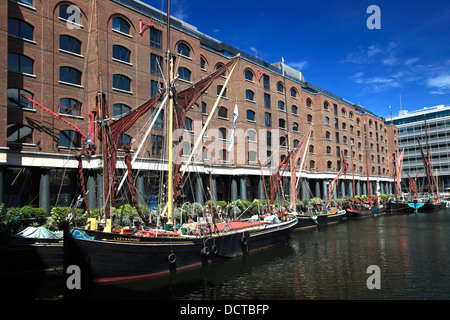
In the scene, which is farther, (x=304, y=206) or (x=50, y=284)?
(x=304, y=206)

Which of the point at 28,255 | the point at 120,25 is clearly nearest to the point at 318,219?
the point at 120,25

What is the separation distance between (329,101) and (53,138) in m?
56.9

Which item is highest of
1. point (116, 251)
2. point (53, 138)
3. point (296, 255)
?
point (53, 138)

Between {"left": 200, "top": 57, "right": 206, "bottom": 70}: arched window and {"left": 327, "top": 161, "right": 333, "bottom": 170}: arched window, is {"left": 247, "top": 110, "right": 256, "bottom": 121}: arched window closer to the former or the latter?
{"left": 200, "top": 57, "right": 206, "bottom": 70}: arched window

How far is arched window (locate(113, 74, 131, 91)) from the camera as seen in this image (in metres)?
35.3

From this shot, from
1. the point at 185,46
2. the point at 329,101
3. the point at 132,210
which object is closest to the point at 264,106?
the point at 185,46

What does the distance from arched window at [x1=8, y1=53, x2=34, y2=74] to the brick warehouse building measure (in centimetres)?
8

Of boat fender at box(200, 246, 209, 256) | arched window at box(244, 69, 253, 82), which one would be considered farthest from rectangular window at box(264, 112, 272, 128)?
boat fender at box(200, 246, 209, 256)

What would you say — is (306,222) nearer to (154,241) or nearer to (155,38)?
(154,241)

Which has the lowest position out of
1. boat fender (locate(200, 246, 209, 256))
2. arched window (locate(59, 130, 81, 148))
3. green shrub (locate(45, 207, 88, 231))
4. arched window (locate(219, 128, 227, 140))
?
boat fender (locate(200, 246, 209, 256))

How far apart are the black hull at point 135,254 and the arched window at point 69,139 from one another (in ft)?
60.3
